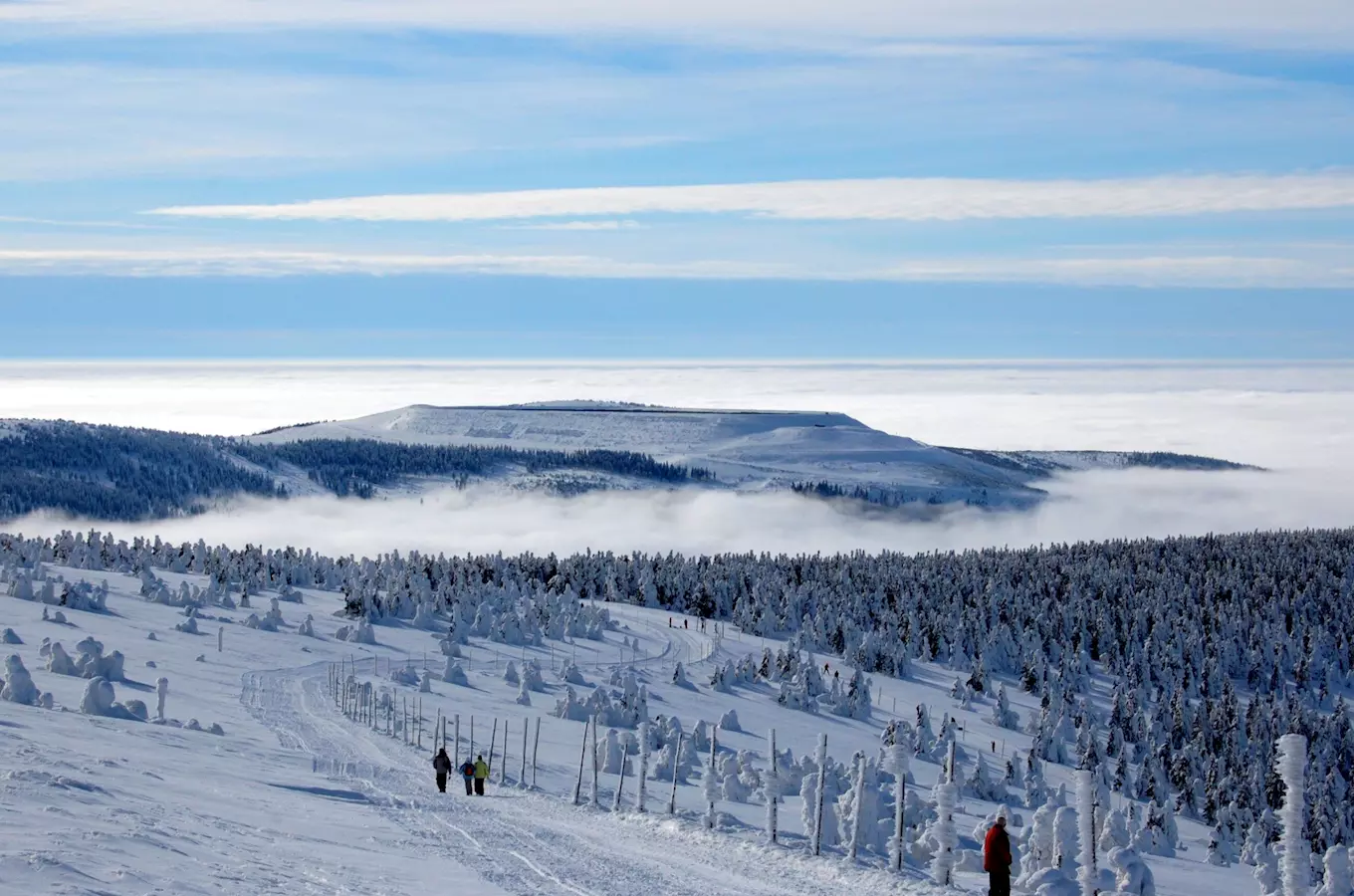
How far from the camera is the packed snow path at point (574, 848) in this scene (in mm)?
30094

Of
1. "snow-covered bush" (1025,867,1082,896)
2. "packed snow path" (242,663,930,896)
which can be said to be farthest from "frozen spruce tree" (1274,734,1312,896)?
"packed snow path" (242,663,930,896)

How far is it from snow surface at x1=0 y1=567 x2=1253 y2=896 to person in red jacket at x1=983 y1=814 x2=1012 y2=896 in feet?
8.62

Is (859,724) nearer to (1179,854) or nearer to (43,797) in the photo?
(1179,854)

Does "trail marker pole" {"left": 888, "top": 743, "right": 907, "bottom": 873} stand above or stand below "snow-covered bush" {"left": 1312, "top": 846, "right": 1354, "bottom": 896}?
above

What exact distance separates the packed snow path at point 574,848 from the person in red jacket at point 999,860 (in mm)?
2456

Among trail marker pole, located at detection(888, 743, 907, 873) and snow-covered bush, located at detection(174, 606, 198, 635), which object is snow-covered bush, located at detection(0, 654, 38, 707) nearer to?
trail marker pole, located at detection(888, 743, 907, 873)

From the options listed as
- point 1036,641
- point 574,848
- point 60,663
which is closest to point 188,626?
point 60,663

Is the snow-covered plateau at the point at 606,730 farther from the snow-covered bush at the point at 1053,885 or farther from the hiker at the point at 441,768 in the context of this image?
the hiker at the point at 441,768

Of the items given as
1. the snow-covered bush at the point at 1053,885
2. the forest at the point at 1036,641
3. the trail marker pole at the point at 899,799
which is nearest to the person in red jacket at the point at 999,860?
the snow-covered bush at the point at 1053,885

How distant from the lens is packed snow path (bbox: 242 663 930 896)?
3009 cm

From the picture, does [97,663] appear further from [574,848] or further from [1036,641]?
[1036,641]

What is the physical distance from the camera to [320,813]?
34.7m

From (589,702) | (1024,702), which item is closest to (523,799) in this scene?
(589,702)

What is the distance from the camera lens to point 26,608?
305 feet
